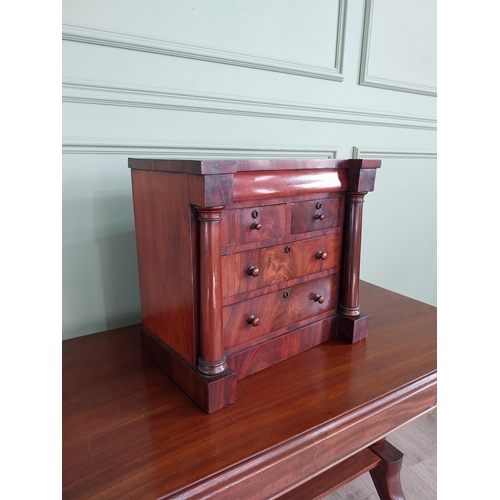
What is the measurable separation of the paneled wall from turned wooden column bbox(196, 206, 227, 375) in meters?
0.46

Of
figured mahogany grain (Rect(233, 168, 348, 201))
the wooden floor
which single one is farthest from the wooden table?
the wooden floor

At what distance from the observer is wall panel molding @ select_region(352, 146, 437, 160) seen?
1425 mm

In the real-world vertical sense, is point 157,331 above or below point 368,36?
below

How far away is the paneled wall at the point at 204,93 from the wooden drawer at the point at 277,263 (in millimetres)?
435

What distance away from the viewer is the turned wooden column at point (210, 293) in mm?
608

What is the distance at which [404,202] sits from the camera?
5.39ft

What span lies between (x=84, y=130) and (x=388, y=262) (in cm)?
127

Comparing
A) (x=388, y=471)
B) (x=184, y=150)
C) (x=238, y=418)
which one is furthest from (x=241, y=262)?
(x=388, y=471)

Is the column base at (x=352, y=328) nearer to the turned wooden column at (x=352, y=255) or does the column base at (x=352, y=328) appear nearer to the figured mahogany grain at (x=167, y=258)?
the turned wooden column at (x=352, y=255)

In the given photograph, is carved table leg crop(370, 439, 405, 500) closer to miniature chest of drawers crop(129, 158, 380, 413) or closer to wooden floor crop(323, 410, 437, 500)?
wooden floor crop(323, 410, 437, 500)

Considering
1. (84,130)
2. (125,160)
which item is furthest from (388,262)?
(84,130)
